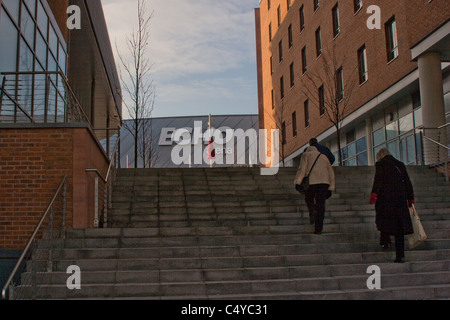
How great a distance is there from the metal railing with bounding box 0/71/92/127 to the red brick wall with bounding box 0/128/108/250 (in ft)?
4.42

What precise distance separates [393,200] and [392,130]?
1449 cm

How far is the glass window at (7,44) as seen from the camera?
11797 mm

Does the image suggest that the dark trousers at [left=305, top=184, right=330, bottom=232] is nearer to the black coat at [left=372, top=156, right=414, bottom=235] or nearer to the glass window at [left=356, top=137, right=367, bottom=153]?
the black coat at [left=372, top=156, right=414, bottom=235]

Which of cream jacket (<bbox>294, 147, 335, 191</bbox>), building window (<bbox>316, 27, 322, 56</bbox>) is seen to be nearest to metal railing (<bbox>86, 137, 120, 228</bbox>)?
cream jacket (<bbox>294, 147, 335, 191</bbox>)

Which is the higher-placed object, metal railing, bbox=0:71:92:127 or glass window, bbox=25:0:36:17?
glass window, bbox=25:0:36:17

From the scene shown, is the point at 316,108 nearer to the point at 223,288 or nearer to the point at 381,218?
the point at 381,218

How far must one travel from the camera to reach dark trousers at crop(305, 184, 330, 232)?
29.2ft

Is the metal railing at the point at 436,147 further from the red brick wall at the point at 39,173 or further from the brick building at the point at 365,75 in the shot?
the red brick wall at the point at 39,173

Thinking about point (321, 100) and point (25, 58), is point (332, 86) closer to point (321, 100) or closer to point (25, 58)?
point (321, 100)

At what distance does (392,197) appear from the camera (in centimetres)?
798
